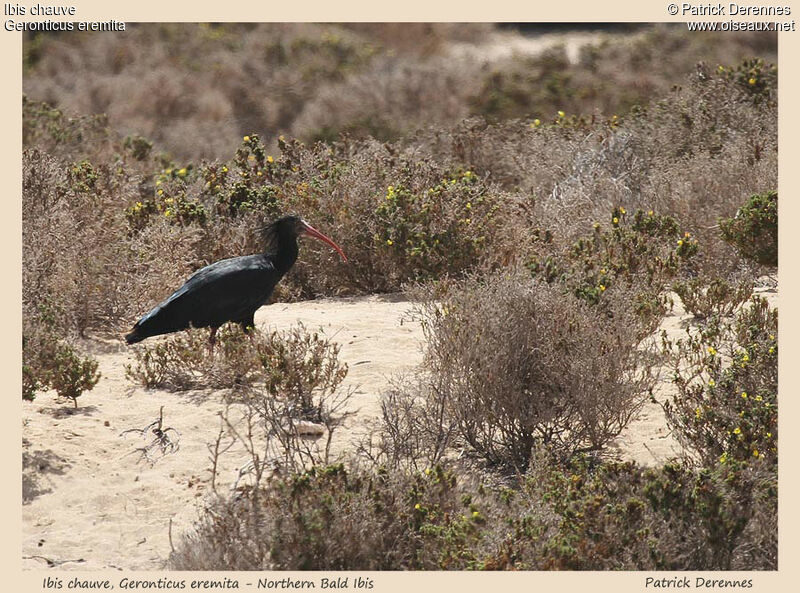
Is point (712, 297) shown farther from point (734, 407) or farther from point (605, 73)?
point (605, 73)

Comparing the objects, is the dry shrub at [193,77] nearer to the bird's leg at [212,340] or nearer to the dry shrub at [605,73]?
the dry shrub at [605,73]

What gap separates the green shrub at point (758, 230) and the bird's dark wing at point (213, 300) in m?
3.63

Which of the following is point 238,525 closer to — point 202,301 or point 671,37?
point 202,301

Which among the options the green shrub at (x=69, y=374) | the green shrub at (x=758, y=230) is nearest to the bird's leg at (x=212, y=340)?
the green shrub at (x=69, y=374)

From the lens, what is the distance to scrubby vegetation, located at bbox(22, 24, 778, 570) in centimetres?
Result: 530

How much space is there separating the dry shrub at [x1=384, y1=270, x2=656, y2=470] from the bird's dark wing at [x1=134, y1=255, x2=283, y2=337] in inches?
68.2

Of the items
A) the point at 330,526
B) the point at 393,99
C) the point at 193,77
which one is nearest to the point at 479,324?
the point at 330,526

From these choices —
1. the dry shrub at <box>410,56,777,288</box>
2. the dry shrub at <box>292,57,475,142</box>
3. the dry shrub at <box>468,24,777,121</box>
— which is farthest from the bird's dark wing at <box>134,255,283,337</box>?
the dry shrub at <box>468,24,777,121</box>

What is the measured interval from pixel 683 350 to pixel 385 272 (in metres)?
3.34

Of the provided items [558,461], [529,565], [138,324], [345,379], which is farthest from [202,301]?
[529,565]

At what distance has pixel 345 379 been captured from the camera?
761cm

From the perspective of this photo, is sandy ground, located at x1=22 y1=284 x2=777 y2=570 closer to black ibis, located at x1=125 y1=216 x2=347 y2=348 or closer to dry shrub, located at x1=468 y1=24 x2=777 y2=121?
black ibis, located at x1=125 y1=216 x2=347 y2=348

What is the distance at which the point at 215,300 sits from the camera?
7.88 meters

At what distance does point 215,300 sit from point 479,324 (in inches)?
85.7
